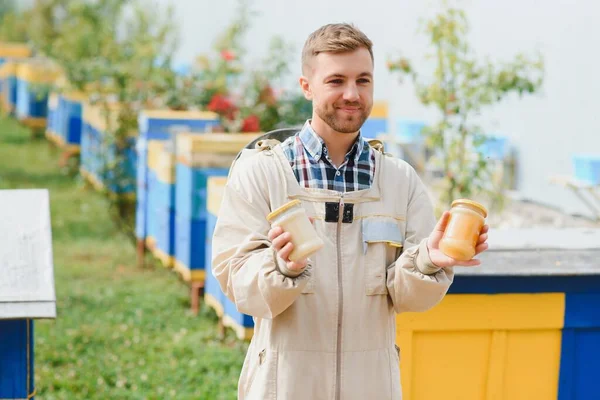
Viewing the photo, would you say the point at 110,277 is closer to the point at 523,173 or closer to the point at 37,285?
the point at 523,173

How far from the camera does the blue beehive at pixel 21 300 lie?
9.48 ft

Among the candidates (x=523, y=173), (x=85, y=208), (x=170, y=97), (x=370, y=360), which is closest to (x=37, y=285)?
(x=370, y=360)

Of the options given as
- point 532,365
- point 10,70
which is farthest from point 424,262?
point 10,70

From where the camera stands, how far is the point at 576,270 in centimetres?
333

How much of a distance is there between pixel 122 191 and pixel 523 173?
4.05 meters

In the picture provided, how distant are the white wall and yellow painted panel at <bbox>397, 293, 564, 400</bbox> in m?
→ 4.08

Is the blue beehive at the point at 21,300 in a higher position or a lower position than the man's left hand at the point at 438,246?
lower

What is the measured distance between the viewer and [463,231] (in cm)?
233

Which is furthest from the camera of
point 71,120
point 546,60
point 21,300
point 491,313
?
point 71,120

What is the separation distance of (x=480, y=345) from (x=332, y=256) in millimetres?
1079

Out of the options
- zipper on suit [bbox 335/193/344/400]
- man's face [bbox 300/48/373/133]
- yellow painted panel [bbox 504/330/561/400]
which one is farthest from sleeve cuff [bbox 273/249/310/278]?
yellow painted panel [bbox 504/330/561/400]

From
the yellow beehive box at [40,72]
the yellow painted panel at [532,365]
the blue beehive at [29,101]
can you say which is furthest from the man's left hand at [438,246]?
the blue beehive at [29,101]

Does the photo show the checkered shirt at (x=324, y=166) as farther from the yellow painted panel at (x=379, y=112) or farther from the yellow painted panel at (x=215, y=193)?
the yellow painted panel at (x=379, y=112)

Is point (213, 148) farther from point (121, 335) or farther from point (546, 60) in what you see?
point (546, 60)
